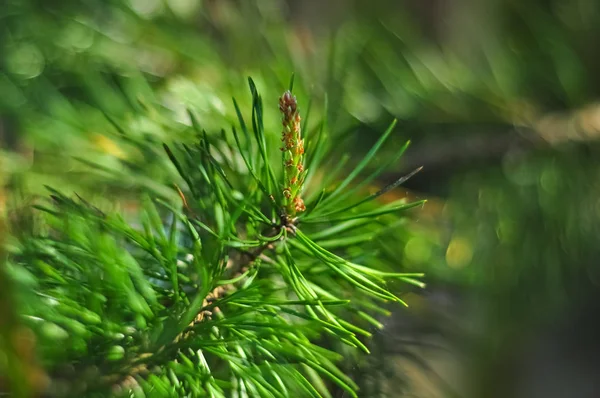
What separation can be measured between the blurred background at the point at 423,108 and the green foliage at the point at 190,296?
77 millimetres

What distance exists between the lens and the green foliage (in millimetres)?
120

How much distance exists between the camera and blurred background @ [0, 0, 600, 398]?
0.78 feet

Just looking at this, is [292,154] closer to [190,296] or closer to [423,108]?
[190,296]

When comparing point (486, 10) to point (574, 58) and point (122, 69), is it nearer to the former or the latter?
point (574, 58)

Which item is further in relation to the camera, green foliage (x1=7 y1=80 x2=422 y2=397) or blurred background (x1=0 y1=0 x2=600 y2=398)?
blurred background (x1=0 y1=0 x2=600 y2=398)

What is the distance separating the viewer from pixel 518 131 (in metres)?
0.29

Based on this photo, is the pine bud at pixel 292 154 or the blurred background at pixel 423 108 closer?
the pine bud at pixel 292 154

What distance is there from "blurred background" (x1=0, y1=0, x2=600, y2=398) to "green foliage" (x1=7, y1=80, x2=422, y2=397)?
77 mm

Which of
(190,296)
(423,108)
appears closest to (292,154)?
(190,296)

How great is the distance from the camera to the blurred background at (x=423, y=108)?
24cm

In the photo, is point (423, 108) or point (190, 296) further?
point (423, 108)

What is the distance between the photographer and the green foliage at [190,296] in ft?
0.39

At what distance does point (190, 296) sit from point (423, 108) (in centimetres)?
20

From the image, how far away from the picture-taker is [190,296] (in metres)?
0.14
